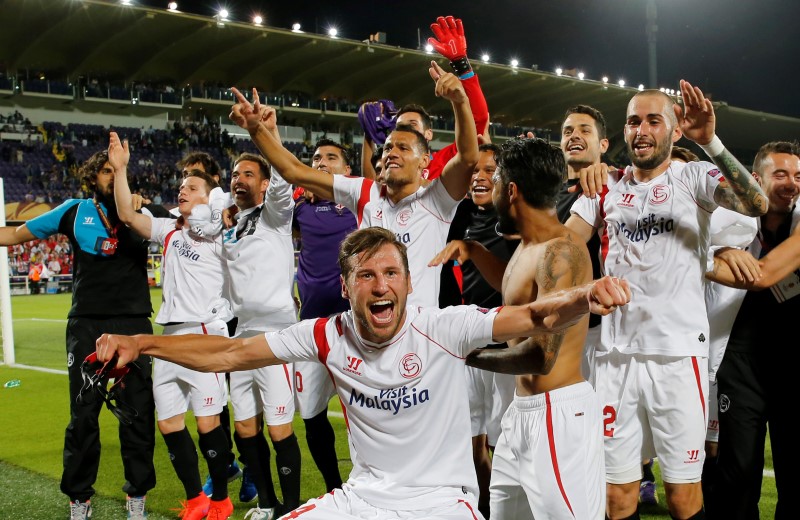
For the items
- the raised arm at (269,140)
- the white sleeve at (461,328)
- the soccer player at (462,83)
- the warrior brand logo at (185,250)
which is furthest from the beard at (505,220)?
the warrior brand logo at (185,250)

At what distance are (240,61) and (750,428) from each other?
36.6m

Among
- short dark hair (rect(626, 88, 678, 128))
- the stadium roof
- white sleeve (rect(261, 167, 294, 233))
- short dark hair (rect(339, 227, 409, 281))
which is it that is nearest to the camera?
short dark hair (rect(339, 227, 409, 281))

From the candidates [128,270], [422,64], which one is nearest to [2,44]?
[422,64]

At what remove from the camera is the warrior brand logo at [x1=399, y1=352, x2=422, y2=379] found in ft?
9.84

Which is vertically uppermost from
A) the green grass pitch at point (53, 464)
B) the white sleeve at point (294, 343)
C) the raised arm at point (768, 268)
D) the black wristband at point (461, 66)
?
the black wristband at point (461, 66)

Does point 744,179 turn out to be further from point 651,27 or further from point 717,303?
point 651,27

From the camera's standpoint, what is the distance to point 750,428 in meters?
3.87

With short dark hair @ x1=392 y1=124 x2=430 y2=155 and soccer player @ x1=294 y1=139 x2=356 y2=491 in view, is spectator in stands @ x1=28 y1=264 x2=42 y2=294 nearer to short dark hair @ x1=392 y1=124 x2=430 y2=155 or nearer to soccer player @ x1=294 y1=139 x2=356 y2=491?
soccer player @ x1=294 y1=139 x2=356 y2=491

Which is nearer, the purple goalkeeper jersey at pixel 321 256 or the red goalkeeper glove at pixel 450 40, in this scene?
the red goalkeeper glove at pixel 450 40

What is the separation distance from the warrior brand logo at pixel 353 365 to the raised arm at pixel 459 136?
4.63 ft

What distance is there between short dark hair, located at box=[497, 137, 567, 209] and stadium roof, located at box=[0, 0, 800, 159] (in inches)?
1217

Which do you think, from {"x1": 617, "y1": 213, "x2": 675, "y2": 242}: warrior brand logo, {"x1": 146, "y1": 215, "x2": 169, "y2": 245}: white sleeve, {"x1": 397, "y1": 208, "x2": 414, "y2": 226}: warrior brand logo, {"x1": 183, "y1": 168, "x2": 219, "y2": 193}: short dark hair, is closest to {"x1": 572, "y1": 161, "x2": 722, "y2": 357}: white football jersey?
{"x1": 617, "y1": 213, "x2": 675, "y2": 242}: warrior brand logo

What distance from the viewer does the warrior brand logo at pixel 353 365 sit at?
10.0ft

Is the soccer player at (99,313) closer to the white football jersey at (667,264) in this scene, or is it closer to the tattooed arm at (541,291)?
the tattooed arm at (541,291)
